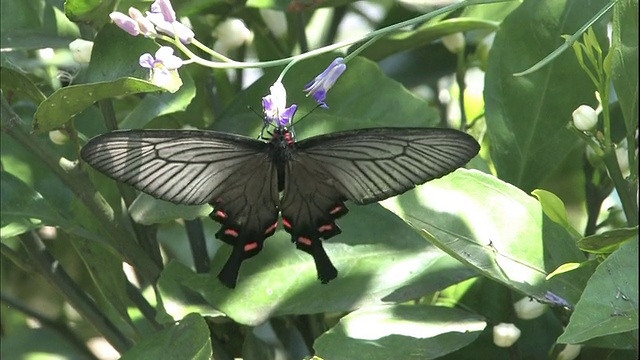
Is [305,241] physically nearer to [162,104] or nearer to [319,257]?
[319,257]

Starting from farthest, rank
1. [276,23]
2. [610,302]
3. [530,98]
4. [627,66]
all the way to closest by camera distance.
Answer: [276,23] → [530,98] → [627,66] → [610,302]

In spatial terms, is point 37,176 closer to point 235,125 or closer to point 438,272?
point 235,125

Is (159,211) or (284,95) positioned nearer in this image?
(284,95)

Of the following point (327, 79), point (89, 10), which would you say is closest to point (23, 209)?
point (89, 10)

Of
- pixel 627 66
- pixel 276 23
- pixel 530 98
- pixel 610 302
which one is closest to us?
pixel 610 302

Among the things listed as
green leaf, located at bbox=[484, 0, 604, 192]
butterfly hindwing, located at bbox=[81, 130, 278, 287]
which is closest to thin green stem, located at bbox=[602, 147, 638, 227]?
green leaf, located at bbox=[484, 0, 604, 192]

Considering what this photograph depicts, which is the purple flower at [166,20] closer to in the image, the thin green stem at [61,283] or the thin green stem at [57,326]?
the thin green stem at [61,283]
